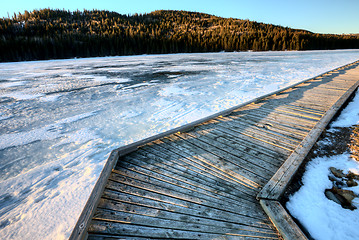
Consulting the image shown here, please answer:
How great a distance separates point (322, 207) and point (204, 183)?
1.72m

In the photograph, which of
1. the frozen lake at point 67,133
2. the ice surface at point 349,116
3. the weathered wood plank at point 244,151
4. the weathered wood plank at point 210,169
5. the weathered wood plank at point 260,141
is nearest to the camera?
the weathered wood plank at point 210,169

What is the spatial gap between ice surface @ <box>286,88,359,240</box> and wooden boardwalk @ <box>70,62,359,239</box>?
0.30 metres

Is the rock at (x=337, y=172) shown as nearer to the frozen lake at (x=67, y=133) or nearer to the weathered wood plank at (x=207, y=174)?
the weathered wood plank at (x=207, y=174)

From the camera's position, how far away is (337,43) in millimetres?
62438

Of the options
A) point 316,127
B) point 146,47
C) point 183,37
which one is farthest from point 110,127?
point 183,37

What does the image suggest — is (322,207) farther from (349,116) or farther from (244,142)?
(349,116)

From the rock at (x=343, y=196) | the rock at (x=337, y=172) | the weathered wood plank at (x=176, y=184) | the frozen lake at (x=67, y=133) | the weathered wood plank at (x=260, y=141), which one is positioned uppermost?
the weathered wood plank at (x=260, y=141)

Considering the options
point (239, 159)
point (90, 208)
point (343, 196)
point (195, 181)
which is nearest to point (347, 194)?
point (343, 196)

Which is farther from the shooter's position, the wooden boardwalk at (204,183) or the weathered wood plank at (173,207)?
the weathered wood plank at (173,207)

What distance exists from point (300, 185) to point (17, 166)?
5.79 meters

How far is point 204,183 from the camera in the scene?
270 centimetres

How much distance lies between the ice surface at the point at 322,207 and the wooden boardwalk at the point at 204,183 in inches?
11.7

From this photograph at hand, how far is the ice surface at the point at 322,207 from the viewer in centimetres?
218

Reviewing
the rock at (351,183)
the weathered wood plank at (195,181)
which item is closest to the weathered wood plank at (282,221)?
the weathered wood plank at (195,181)
